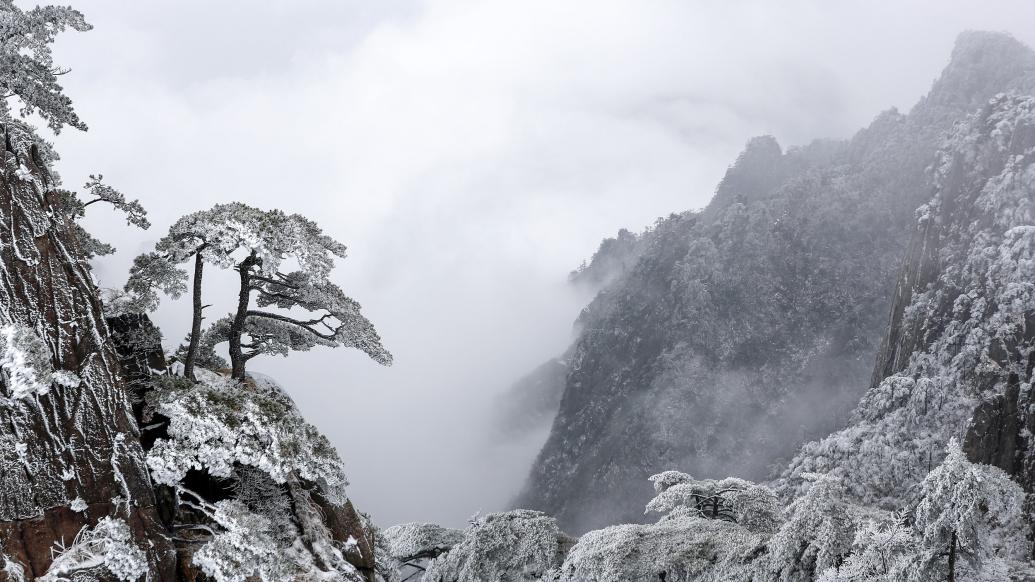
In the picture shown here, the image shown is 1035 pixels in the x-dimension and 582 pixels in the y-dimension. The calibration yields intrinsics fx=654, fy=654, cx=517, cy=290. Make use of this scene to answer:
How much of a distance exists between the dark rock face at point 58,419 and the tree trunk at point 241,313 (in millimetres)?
2663

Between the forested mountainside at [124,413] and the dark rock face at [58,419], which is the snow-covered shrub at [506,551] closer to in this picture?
the forested mountainside at [124,413]

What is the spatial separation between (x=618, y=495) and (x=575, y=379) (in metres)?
25.8

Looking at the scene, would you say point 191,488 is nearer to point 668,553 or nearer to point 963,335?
point 668,553

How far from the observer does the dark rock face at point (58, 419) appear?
31.3ft

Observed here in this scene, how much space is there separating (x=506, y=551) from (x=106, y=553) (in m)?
18.7

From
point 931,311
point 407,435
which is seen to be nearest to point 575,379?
point 931,311

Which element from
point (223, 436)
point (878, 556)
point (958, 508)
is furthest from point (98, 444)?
point (958, 508)

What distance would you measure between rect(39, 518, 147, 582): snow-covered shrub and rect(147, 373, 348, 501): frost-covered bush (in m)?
0.96

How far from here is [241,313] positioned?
539 inches

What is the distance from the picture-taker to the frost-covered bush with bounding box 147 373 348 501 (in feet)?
35.2

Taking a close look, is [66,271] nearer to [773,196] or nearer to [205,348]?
[205,348]

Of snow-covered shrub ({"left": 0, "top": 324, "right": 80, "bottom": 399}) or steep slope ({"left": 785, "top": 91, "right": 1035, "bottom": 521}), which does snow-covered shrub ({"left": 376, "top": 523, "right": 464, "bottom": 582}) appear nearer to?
snow-covered shrub ({"left": 0, "top": 324, "right": 80, "bottom": 399})

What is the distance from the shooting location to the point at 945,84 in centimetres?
9756

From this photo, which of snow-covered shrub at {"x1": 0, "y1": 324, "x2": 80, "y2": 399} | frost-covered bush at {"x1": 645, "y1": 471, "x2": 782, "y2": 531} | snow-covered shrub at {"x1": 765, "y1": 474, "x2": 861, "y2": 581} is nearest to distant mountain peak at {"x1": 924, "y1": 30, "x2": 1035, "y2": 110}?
frost-covered bush at {"x1": 645, "y1": 471, "x2": 782, "y2": 531}
